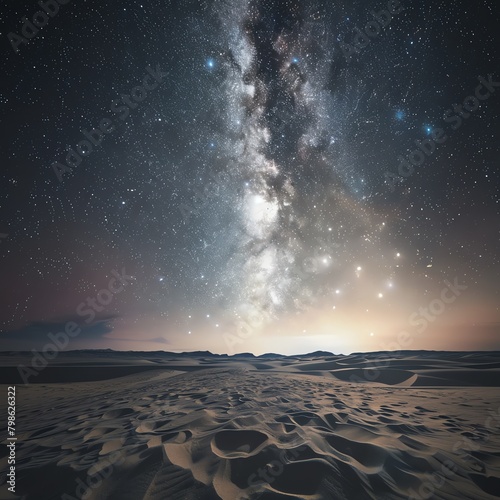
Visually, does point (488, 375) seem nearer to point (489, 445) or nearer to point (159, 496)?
point (489, 445)

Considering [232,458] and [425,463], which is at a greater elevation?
[232,458]

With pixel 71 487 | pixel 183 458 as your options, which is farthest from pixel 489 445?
pixel 71 487

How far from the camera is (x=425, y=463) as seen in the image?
2576mm

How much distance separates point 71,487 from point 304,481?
2.12 metres

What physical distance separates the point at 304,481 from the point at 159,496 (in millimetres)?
1288

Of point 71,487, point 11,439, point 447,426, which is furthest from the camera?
point 447,426

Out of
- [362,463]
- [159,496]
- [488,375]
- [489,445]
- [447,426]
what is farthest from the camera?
[488,375]

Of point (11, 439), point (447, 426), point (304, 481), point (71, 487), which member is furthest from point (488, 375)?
point (11, 439)

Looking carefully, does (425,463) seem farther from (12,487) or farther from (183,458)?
(12,487)

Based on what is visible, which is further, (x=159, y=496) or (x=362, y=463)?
(x=362, y=463)

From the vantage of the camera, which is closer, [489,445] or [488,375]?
[489,445]

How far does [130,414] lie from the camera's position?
14.0 feet

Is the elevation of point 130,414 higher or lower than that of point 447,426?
higher

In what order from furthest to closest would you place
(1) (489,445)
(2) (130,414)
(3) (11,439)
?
(2) (130,414) → (3) (11,439) → (1) (489,445)
